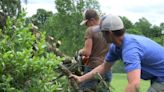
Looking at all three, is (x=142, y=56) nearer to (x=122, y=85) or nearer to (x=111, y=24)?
(x=111, y=24)

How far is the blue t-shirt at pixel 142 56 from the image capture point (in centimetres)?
450

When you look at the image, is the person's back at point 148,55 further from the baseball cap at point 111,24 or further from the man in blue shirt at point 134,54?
the baseball cap at point 111,24

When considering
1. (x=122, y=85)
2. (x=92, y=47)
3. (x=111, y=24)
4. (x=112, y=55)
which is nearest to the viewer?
(x=111, y=24)

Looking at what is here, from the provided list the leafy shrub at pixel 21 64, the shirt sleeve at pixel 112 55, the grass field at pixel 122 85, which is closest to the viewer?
the leafy shrub at pixel 21 64

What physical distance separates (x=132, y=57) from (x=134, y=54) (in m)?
0.05

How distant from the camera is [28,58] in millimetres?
4230

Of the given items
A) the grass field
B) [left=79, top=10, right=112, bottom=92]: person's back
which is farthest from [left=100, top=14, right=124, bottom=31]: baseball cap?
[left=79, top=10, right=112, bottom=92]: person's back

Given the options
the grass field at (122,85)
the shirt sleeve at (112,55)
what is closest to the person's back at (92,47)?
the grass field at (122,85)

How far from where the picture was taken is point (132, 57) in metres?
4.49

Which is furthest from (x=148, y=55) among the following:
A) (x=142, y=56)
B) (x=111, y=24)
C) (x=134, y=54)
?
(x=111, y=24)

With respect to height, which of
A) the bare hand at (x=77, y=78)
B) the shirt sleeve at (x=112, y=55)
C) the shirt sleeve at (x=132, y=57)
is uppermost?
the shirt sleeve at (x=132, y=57)

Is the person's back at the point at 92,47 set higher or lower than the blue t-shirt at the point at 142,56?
lower

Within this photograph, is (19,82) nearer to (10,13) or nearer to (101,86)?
(101,86)

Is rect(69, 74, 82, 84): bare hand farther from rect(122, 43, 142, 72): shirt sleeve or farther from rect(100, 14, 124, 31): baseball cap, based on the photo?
rect(122, 43, 142, 72): shirt sleeve
